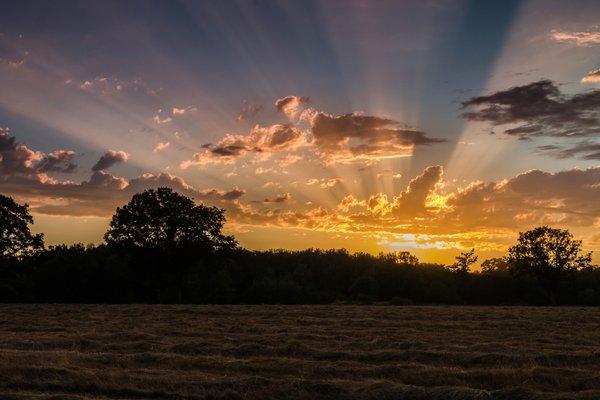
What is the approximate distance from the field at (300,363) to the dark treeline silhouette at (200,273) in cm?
3101

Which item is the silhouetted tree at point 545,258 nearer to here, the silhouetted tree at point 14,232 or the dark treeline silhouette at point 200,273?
the dark treeline silhouette at point 200,273

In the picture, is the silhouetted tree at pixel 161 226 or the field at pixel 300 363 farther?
the silhouetted tree at pixel 161 226

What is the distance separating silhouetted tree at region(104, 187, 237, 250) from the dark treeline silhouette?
10 cm

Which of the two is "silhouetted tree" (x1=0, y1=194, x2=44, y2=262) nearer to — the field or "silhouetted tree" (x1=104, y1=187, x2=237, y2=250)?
"silhouetted tree" (x1=104, y1=187, x2=237, y2=250)

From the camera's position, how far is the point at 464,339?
18.9 m

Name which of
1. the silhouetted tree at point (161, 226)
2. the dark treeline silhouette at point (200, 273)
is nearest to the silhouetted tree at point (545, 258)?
the dark treeline silhouette at point (200, 273)

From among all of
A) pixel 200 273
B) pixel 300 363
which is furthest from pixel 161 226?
pixel 300 363

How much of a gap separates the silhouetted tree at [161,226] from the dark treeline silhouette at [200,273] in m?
0.10

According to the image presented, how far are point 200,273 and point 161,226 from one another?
7.12 metres

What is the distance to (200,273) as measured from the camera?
57750mm

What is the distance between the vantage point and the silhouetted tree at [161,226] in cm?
5366

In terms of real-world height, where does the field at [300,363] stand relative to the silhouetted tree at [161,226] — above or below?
below

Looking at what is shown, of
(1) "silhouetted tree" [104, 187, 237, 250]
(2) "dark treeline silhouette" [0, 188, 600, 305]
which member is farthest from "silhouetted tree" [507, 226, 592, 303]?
(1) "silhouetted tree" [104, 187, 237, 250]

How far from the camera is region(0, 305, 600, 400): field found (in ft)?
35.4
